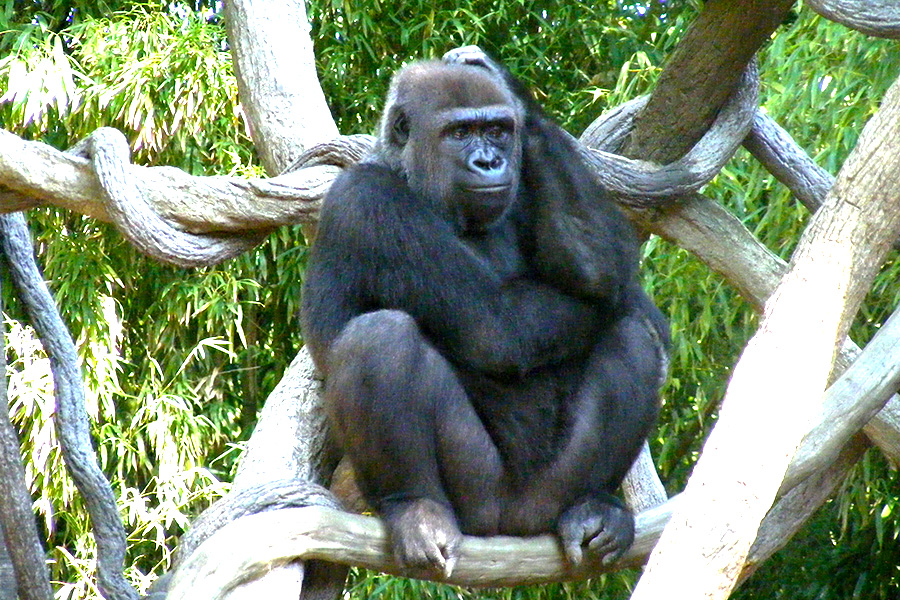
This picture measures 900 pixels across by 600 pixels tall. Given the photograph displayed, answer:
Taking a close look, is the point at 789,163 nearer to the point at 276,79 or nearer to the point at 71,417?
the point at 276,79

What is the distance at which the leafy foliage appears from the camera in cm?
341

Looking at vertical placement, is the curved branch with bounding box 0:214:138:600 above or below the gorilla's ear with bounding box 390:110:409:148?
below

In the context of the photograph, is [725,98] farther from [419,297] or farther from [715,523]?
[715,523]

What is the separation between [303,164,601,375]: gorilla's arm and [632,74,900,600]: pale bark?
1.97ft

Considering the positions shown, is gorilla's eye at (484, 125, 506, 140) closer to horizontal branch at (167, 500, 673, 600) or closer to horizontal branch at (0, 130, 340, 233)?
horizontal branch at (0, 130, 340, 233)

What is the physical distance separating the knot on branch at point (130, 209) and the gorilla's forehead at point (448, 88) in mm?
501

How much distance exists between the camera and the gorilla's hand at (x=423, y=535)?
186cm

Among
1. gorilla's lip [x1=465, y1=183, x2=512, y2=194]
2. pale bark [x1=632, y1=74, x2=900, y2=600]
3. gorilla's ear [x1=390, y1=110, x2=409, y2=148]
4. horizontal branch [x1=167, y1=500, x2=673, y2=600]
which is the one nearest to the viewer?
pale bark [x1=632, y1=74, x2=900, y2=600]

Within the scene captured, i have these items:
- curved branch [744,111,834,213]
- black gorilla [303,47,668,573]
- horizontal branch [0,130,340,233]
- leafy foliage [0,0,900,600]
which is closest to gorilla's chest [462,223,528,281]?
black gorilla [303,47,668,573]

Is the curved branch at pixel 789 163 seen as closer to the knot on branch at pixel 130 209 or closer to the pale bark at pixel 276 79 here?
the pale bark at pixel 276 79

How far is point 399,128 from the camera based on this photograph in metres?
2.26

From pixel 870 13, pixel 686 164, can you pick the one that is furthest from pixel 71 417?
pixel 870 13

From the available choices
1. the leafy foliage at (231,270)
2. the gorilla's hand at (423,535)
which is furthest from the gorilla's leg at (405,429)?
the leafy foliage at (231,270)

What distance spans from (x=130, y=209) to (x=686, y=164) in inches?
44.5
